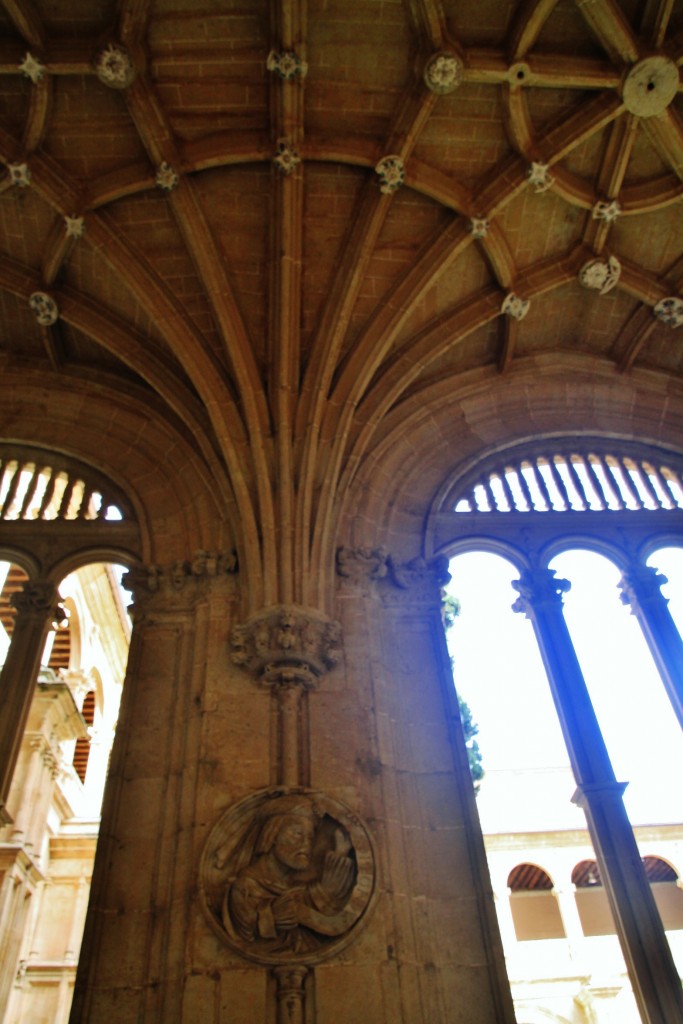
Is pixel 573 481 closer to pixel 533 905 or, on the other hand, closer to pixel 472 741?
pixel 472 741

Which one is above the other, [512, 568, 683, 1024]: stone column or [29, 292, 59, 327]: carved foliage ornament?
[29, 292, 59, 327]: carved foliage ornament

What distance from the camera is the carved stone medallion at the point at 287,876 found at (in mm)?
6883

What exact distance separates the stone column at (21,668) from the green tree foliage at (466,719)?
454 centimetres

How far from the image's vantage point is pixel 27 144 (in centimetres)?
992

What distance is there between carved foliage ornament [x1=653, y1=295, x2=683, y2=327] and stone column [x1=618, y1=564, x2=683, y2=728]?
3.80 metres

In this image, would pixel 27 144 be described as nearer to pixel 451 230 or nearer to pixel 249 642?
pixel 451 230

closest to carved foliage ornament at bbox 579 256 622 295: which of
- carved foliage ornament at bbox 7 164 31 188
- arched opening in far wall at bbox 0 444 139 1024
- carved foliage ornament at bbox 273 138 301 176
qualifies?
carved foliage ornament at bbox 273 138 301 176

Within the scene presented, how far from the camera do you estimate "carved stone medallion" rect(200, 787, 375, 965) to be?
6.88 metres

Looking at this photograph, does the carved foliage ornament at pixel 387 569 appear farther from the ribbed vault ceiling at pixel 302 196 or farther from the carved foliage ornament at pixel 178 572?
the carved foliage ornament at pixel 178 572

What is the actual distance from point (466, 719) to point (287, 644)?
10.3 feet

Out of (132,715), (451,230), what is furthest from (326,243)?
(132,715)

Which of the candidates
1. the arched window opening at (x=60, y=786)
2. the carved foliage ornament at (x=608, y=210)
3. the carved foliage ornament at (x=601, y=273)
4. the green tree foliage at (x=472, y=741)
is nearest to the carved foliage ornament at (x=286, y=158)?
the carved foliage ornament at (x=608, y=210)

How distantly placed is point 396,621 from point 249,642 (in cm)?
174

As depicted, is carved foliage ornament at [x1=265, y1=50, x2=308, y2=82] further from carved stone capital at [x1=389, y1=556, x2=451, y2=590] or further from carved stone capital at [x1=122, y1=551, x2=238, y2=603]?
carved stone capital at [x1=389, y1=556, x2=451, y2=590]
